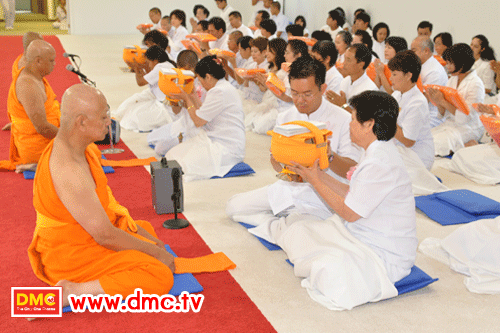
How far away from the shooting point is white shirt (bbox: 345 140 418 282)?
2.78 meters

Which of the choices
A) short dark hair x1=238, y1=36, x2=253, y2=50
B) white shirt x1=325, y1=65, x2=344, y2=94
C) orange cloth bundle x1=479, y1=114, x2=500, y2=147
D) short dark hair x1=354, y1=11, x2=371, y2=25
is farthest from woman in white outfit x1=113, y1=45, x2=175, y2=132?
short dark hair x1=354, y1=11, x2=371, y2=25

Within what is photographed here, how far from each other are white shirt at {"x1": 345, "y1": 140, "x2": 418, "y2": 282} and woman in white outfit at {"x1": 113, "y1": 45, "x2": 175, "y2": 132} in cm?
421

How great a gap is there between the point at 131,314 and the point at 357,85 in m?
3.89

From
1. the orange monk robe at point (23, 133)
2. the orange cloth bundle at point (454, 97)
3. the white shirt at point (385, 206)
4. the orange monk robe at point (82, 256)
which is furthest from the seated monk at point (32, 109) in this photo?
the orange cloth bundle at point (454, 97)

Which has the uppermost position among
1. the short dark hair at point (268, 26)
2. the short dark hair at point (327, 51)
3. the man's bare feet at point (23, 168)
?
the short dark hair at point (268, 26)

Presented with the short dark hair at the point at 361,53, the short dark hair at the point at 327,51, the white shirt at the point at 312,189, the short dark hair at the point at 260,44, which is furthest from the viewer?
the short dark hair at the point at 260,44

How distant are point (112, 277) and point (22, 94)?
2654 mm

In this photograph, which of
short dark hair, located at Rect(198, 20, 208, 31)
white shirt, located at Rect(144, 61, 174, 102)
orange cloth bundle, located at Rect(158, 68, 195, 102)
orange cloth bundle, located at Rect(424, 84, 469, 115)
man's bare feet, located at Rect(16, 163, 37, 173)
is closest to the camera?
man's bare feet, located at Rect(16, 163, 37, 173)

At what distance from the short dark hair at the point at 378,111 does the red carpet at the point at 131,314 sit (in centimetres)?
113

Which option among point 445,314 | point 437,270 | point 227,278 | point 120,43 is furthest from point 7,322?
point 120,43

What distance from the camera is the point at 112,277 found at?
109 inches

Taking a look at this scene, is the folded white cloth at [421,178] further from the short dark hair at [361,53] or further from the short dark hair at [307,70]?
the short dark hair at [307,70]

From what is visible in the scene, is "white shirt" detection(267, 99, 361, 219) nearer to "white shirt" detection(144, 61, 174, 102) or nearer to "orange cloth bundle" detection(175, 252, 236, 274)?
"orange cloth bundle" detection(175, 252, 236, 274)

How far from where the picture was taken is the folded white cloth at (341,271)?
284cm
